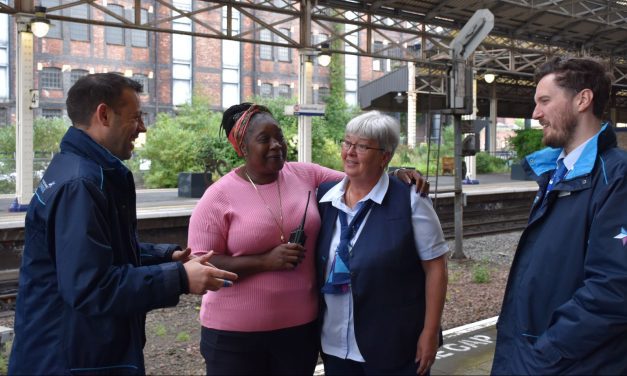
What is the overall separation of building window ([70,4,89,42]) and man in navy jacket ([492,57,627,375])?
35497mm

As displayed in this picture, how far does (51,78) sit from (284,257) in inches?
1378

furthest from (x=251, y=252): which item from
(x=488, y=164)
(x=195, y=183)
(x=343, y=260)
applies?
(x=488, y=164)

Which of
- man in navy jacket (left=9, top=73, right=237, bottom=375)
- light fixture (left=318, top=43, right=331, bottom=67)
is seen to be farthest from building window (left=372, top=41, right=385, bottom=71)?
man in navy jacket (left=9, top=73, right=237, bottom=375)

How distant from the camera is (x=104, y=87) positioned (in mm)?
2469

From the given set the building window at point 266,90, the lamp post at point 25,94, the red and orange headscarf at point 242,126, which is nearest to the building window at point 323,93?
the building window at point 266,90

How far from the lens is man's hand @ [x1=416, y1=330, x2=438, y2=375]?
9.32 feet

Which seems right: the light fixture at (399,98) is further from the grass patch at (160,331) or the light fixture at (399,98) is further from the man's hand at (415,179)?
the man's hand at (415,179)

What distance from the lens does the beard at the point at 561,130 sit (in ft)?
8.22

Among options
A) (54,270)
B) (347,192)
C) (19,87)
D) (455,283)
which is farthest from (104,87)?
(19,87)

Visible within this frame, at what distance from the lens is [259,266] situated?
2.90 metres

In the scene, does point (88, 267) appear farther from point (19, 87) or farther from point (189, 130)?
point (189, 130)

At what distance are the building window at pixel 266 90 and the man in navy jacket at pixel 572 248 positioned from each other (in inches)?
1530

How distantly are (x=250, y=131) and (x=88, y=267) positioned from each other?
1.16 metres

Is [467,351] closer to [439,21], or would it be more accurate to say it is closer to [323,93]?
[439,21]
